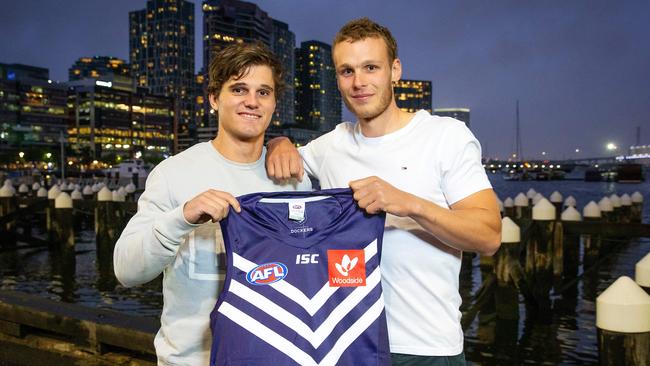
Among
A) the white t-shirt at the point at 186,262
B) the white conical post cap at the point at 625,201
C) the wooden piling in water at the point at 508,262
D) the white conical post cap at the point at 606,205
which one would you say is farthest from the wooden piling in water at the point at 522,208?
the white t-shirt at the point at 186,262

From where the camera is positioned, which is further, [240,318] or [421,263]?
[421,263]

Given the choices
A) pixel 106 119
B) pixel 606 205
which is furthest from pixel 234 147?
pixel 106 119

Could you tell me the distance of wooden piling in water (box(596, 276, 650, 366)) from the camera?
3453 millimetres

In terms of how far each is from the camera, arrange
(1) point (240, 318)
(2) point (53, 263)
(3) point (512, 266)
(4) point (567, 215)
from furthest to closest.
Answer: (2) point (53, 263) → (4) point (567, 215) → (3) point (512, 266) → (1) point (240, 318)

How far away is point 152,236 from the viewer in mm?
2697

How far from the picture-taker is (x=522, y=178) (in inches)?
5359

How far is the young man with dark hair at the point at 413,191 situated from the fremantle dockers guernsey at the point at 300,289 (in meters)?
0.22

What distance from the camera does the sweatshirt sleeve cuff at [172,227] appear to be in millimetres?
2625

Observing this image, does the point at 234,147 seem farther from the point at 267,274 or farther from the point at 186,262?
the point at 267,274

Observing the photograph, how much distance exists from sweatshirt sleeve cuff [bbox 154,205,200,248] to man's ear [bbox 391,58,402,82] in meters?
1.35

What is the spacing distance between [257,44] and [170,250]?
3.96 ft

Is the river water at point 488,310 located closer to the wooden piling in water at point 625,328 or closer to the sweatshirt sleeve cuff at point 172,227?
the wooden piling in water at point 625,328

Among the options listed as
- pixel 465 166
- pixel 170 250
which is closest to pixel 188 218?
pixel 170 250

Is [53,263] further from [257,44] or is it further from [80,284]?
[257,44]
